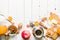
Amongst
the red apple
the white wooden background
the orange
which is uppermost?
the white wooden background

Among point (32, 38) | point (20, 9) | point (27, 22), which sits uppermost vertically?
point (20, 9)

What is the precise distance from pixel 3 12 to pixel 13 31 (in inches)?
7.1

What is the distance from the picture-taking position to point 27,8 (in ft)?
3.84

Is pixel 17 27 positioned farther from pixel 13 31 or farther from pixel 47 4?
pixel 47 4

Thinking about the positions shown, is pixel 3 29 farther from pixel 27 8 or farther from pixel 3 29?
pixel 27 8

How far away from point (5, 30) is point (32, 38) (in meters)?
0.24

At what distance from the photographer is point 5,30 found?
112cm

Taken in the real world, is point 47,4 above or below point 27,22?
above

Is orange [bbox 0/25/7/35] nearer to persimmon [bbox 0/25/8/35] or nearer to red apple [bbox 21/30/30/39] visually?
persimmon [bbox 0/25/8/35]

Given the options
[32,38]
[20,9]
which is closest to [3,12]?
[20,9]

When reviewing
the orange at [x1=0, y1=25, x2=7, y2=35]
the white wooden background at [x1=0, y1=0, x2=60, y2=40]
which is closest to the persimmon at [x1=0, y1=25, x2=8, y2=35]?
the orange at [x1=0, y1=25, x2=7, y2=35]

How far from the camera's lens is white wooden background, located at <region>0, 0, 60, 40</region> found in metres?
1.17

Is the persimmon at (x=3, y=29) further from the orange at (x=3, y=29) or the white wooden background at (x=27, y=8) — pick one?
the white wooden background at (x=27, y=8)

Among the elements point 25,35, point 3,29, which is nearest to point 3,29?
point 3,29
